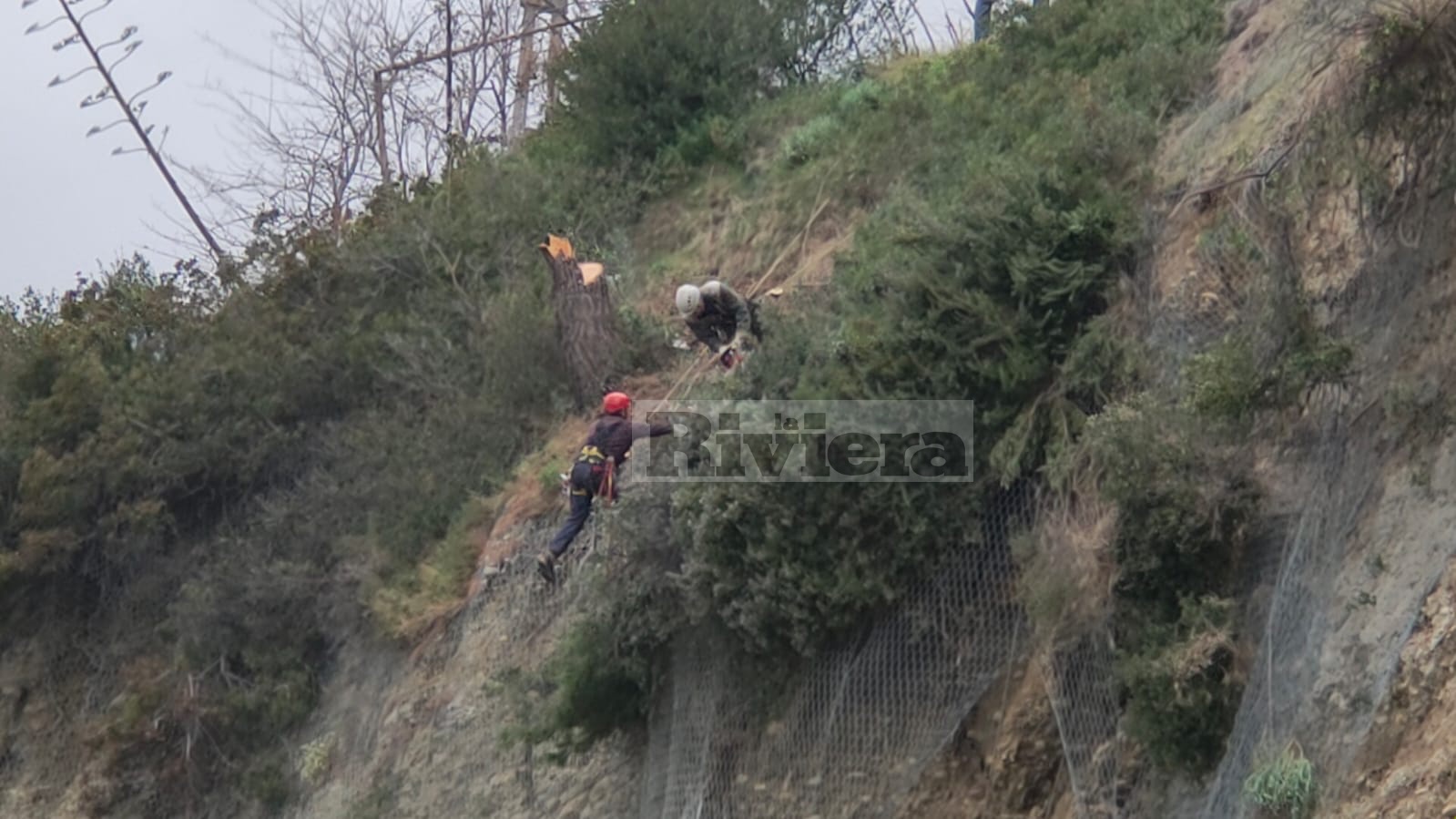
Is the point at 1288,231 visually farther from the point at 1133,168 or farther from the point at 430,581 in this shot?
the point at 430,581

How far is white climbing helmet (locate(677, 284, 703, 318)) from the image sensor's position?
674 inches

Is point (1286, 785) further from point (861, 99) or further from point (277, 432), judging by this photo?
point (277, 432)

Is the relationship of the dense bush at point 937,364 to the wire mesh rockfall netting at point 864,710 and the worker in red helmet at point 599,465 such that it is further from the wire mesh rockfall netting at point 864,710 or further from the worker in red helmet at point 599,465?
the worker in red helmet at point 599,465

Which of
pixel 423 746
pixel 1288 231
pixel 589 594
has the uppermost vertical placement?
pixel 1288 231

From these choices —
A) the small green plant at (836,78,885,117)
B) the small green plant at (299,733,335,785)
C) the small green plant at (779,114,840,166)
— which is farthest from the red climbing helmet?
the small green plant at (836,78,885,117)

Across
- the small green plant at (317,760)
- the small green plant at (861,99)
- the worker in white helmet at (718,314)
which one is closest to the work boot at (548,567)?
the worker in white helmet at (718,314)

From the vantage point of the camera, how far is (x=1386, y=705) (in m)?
9.73

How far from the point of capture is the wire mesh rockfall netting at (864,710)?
1320 cm

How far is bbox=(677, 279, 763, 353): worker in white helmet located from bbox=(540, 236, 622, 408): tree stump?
2.06 m

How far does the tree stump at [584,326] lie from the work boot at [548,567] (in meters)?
3.00

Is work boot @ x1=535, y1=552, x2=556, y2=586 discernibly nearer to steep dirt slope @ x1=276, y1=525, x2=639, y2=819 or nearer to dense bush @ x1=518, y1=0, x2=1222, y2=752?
steep dirt slope @ x1=276, y1=525, x2=639, y2=819

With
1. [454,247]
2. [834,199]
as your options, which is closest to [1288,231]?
[834,199]

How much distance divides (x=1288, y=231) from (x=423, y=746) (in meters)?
8.63

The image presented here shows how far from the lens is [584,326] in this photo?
19594 millimetres
